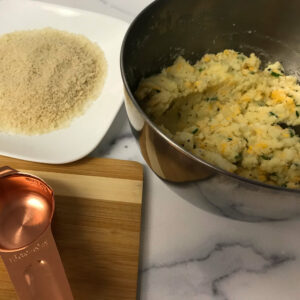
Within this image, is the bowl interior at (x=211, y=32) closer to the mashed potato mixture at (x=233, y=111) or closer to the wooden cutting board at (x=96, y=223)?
the mashed potato mixture at (x=233, y=111)

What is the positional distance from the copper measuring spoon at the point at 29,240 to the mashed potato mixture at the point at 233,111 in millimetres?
304

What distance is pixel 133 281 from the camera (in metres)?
0.71

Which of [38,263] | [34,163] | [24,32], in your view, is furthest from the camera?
[24,32]

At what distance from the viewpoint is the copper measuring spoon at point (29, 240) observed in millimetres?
588

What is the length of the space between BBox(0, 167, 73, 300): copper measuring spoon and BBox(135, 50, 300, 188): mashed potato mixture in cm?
30

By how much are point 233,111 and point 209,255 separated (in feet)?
1.16

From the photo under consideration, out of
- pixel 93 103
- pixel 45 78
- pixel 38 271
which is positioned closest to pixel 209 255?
pixel 38 271

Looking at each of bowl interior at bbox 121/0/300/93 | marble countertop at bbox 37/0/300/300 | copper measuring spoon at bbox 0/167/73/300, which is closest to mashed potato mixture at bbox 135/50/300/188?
bowl interior at bbox 121/0/300/93

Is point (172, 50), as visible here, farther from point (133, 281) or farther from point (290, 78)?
point (133, 281)

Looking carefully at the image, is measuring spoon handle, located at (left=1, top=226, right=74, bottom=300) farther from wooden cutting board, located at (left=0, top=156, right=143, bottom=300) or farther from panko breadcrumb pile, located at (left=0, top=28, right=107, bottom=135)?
panko breadcrumb pile, located at (left=0, top=28, right=107, bottom=135)

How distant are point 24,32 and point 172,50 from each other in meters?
0.51

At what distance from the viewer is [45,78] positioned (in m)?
0.97

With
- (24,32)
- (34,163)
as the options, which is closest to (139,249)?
(34,163)

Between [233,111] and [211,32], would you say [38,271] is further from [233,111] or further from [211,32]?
[211,32]
